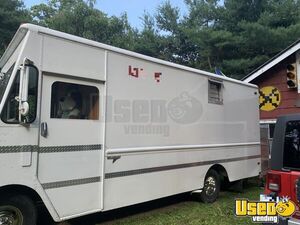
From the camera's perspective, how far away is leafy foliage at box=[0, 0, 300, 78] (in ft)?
65.9

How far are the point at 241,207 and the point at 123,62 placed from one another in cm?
333

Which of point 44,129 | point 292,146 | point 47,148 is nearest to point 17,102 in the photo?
point 44,129

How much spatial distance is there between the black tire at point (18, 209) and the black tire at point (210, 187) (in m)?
4.51

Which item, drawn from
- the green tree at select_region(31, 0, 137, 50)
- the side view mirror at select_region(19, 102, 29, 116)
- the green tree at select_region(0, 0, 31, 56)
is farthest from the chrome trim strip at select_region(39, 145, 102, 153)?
the green tree at select_region(31, 0, 137, 50)

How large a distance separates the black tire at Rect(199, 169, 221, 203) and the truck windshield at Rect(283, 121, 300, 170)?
4.08 m

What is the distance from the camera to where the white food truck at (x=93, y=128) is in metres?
5.09

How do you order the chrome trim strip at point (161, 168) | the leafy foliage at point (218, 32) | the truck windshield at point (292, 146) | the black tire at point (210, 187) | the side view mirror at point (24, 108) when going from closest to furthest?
the truck windshield at point (292, 146), the side view mirror at point (24, 108), the chrome trim strip at point (161, 168), the black tire at point (210, 187), the leafy foliage at point (218, 32)

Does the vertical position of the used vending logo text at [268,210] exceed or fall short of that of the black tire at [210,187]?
it exceeds it

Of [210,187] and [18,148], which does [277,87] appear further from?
[18,148]

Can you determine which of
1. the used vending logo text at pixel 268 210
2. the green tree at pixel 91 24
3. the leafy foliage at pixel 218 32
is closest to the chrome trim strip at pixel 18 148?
the used vending logo text at pixel 268 210

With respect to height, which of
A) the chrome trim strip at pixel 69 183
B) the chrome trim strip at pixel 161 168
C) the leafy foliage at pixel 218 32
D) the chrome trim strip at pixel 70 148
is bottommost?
the chrome trim strip at pixel 69 183

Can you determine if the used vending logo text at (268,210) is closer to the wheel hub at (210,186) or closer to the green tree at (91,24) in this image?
the wheel hub at (210,186)

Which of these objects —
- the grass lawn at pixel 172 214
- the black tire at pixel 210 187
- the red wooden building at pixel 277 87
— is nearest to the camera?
the grass lawn at pixel 172 214

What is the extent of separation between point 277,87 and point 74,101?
30.4ft
